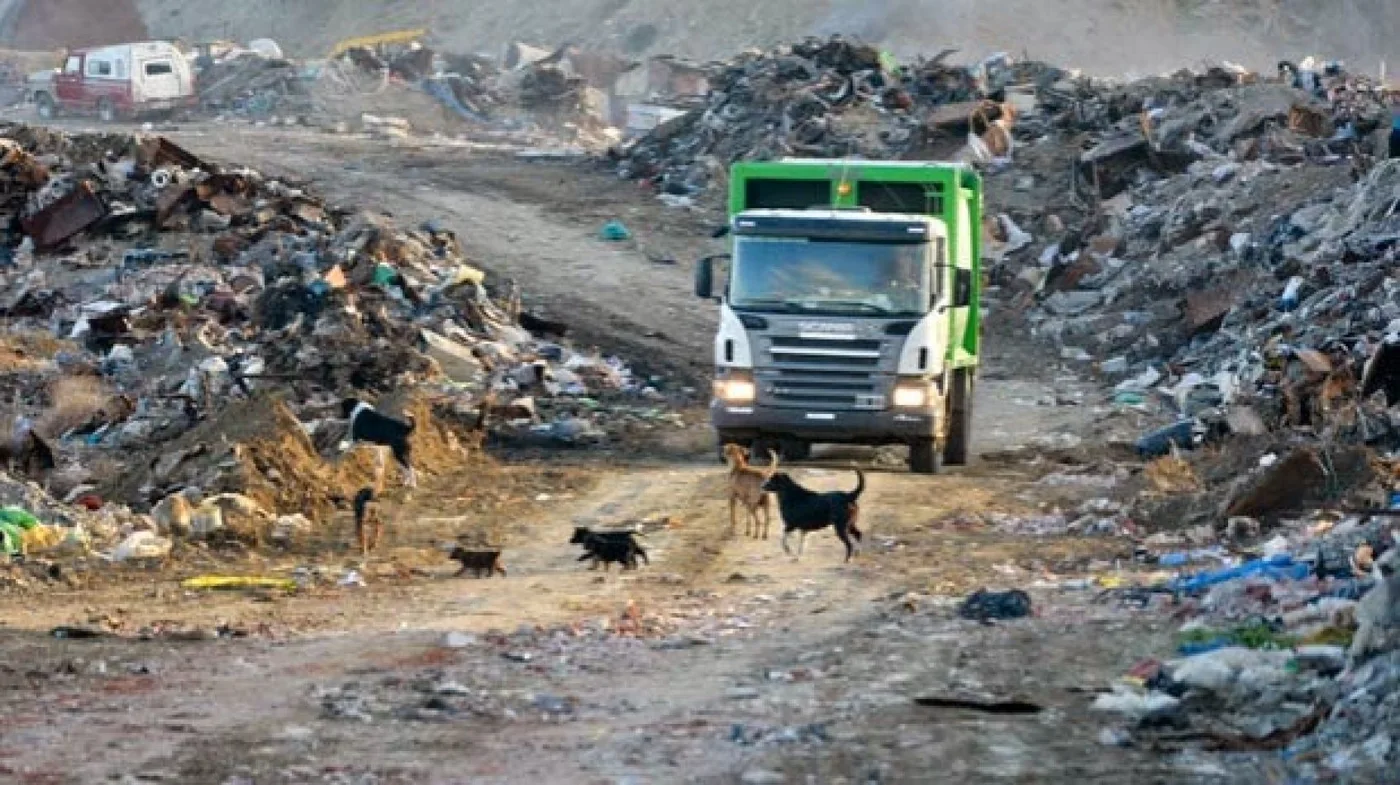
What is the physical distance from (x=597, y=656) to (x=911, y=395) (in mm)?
8796

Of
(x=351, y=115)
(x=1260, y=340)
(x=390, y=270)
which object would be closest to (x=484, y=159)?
(x=351, y=115)

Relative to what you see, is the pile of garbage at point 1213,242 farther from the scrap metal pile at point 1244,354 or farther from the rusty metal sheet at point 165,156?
the rusty metal sheet at point 165,156

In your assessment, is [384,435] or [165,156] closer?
[384,435]

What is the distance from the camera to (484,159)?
49.0m

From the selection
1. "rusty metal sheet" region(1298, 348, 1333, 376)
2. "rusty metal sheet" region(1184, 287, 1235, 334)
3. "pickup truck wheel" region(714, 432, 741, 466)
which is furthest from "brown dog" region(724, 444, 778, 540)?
"rusty metal sheet" region(1184, 287, 1235, 334)

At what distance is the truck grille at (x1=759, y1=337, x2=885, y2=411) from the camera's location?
21422 millimetres

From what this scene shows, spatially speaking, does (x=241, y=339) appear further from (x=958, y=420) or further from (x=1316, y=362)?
(x=1316, y=362)

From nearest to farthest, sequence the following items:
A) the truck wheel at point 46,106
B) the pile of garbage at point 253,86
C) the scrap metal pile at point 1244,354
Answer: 1. the scrap metal pile at point 1244,354
2. the pile of garbage at point 253,86
3. the truck wheel at point 46,106

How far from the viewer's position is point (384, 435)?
21000 mm

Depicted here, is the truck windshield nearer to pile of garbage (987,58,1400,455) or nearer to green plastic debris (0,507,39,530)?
pile of garbage (987,58,1400,455)

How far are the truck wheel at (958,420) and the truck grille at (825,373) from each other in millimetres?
1655

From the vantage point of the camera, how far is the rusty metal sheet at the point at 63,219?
33969mm

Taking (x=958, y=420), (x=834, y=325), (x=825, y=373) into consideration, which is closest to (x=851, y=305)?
(x=834, y=325)

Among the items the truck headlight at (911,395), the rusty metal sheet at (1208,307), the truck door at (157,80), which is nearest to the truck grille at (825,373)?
the truck headlight at (911,395)
